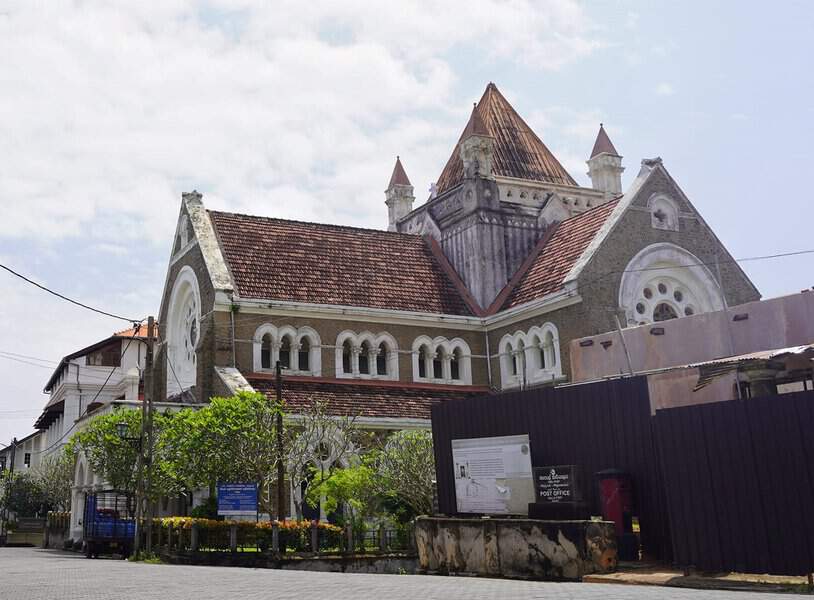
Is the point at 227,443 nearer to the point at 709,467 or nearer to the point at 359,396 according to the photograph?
the point at 359,396

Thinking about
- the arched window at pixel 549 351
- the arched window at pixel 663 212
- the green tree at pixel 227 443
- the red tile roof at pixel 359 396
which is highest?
the arched window at pixel 663 212

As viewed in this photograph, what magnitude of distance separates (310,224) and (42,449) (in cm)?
5440

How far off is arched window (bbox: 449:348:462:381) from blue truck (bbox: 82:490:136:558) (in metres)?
12.8

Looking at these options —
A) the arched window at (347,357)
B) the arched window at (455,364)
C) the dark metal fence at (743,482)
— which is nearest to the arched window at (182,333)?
the arched window at (347,357)

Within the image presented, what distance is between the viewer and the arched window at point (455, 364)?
37.3m

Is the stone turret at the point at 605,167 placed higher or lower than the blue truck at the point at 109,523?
higher

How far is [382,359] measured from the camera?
36.4 metres

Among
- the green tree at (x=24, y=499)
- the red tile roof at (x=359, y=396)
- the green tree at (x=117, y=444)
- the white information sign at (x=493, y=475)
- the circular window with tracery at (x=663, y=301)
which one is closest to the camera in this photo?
the white information sign at (x=493, y=475)

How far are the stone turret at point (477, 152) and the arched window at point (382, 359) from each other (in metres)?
8.51

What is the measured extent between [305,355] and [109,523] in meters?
8.88

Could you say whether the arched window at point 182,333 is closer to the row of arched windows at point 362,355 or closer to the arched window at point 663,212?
the row of arched windows at point 362,355

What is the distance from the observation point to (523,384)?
35188mm

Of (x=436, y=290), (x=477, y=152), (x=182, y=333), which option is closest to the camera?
(x=182, y=333)

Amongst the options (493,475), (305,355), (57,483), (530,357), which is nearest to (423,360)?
(530,357)
